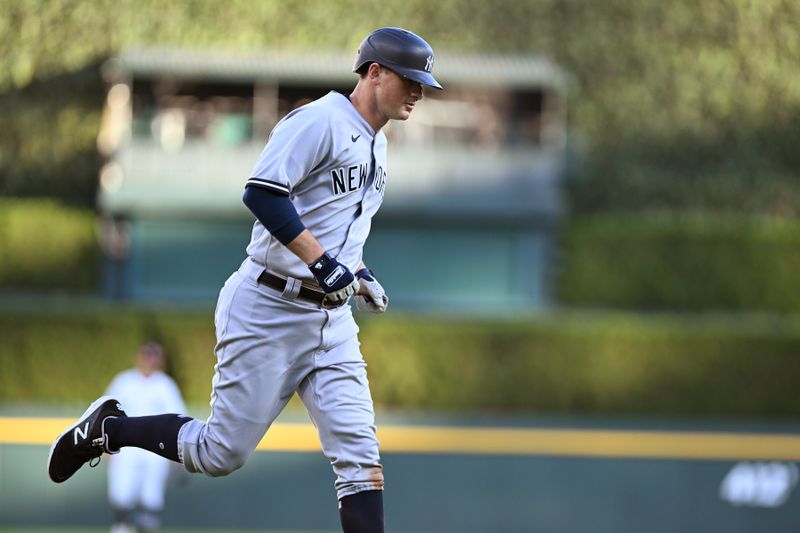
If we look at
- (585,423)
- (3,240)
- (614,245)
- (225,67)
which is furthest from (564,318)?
(3,240)

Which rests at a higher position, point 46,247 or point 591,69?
point 591,69

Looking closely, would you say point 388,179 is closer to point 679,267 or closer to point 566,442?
point 679,267

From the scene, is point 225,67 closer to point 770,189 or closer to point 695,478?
point 770,189

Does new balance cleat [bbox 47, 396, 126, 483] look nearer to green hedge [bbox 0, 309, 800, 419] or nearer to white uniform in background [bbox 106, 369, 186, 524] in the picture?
white uniform in background [bbox 106, 369, 186, 524]

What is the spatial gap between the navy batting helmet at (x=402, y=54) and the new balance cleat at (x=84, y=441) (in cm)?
161

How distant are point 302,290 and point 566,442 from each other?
8.04 metres

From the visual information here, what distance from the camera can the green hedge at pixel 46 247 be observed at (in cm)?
2095

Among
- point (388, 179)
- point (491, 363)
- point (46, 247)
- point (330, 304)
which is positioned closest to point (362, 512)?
point (330, 304)

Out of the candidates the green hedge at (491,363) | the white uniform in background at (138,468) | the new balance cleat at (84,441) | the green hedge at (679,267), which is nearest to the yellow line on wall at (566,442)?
the white uniform in background at (138,468)

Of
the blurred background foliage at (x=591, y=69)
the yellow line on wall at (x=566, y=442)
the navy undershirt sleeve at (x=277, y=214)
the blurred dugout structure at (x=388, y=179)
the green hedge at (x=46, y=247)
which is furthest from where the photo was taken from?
the blurred background foliage at (x=591, y=69)

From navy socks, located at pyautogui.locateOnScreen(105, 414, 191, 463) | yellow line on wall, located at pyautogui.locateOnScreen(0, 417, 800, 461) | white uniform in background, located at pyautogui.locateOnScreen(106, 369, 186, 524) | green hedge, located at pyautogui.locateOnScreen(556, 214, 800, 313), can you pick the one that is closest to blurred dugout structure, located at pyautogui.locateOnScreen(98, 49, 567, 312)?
green hedge, located at pyautogui.locateOnScreen(556, 214, 800, 313)

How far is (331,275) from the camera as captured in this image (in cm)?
443

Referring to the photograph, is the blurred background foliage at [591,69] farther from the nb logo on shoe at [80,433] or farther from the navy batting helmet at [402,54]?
the navy batting helmet at [402,54]

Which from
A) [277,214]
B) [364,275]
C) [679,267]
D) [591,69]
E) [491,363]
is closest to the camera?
[277,214]
